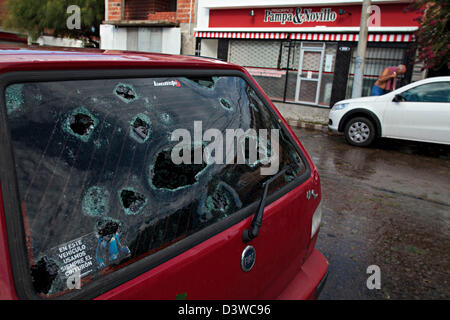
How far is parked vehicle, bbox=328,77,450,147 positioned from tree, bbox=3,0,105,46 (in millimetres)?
16236

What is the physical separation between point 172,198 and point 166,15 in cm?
1718

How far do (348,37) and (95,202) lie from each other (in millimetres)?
12992

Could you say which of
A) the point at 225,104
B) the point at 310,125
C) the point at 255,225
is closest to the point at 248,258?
the point at 255,225

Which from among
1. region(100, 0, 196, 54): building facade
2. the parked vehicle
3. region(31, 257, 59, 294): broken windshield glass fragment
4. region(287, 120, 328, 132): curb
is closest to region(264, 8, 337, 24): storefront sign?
region(100, 0, 196, 54): building facade

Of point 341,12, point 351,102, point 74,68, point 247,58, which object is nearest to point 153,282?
point 74,68

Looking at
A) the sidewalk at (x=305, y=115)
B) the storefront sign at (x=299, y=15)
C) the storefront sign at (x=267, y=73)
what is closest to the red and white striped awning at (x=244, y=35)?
the storefront sign at (x=299, y=15)

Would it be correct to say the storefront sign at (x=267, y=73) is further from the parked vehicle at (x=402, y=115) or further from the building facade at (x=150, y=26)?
Result: the parked vehicle at (x=402, y=115)

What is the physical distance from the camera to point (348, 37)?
12625 mm

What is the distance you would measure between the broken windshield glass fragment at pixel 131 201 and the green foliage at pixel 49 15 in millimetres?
21447

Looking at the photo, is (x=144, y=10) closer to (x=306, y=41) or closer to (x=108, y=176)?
(x=306, y=41)

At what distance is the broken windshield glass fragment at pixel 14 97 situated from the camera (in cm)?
104

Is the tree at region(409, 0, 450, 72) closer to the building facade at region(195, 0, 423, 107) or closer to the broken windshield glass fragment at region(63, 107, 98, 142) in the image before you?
the building facade at region(195, 0, 423, 107)

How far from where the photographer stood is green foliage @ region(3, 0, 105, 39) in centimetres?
1970
